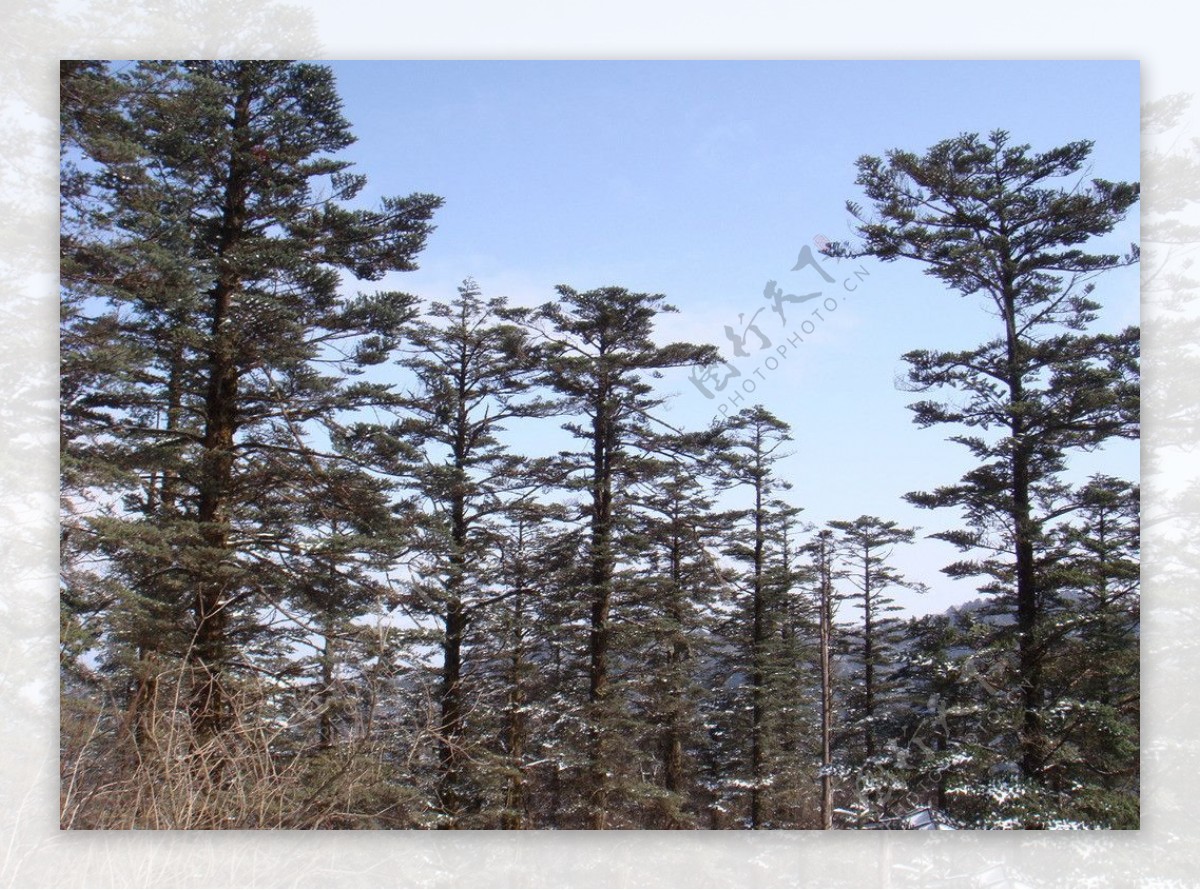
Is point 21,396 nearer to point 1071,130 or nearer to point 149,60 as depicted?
point 149,60

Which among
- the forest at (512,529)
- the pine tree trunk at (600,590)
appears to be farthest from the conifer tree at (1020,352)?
the pine tree trunk at (600,590)

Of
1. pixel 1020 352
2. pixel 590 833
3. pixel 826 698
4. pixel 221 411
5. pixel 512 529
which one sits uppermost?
pixel 1020 352

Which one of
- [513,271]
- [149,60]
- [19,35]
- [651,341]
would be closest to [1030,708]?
[651,341]

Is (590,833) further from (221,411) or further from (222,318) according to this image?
(222,318)

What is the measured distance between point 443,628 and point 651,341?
63.8 inches

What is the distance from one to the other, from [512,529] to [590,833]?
138 cm

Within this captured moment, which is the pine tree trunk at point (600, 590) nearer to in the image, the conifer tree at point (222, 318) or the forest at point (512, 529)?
the forest at point (512, 529)

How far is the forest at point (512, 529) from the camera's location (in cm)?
417

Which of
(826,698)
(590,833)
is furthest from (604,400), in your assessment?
(590,833)

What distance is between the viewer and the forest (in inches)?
164

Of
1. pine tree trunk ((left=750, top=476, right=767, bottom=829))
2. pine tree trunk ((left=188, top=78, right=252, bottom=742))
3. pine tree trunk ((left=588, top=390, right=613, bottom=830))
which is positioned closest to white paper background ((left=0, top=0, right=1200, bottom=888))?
pine tree trunk ((left=750, top=476, right=767, bottom=829))

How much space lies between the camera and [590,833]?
161 inches

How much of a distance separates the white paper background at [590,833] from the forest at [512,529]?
0.11m

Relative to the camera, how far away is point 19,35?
4270mm
